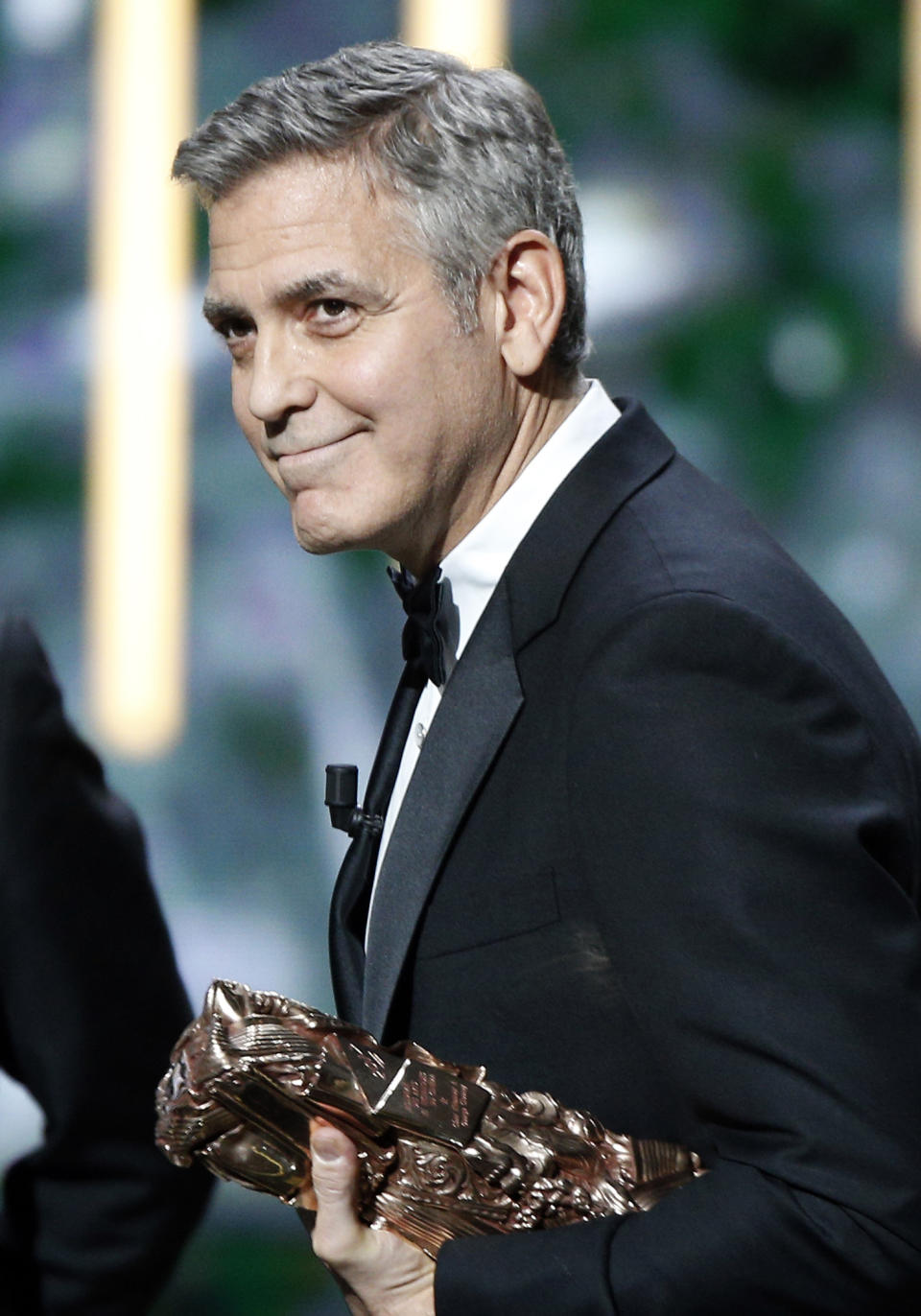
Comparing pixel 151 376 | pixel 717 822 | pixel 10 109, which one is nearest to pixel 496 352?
pixel 717 822

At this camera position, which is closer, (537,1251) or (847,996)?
(847,996)

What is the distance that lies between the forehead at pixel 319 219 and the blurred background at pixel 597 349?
2.48 meters

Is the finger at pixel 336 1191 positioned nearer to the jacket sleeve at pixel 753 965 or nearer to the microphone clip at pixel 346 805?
the jacket sleeve at pixel 753 965

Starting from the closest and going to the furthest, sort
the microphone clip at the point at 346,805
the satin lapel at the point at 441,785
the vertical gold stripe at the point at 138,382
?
the satin lapel at the point at 441,785 < the microphone clip at the point at 346,805 < the vertical gold stripe at the point at 138,382

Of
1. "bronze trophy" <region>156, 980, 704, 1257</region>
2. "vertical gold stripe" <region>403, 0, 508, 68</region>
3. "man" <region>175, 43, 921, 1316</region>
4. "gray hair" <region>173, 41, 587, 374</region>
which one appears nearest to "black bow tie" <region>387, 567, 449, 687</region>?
"man" <region>175, 43, 921, 1316</region>

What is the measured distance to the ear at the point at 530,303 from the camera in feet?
4.98

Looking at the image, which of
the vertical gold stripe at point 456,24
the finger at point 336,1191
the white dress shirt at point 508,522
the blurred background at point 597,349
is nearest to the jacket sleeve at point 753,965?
the finger at point 336,1191

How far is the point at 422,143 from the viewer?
146 cm

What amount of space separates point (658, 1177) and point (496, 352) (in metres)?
0.72

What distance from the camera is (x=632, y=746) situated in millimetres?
1203

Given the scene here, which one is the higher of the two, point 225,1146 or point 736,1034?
point 736,1034

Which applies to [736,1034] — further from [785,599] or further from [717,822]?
[785,599]

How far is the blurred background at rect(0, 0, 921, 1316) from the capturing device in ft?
12.8

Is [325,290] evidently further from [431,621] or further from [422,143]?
[431,621]
